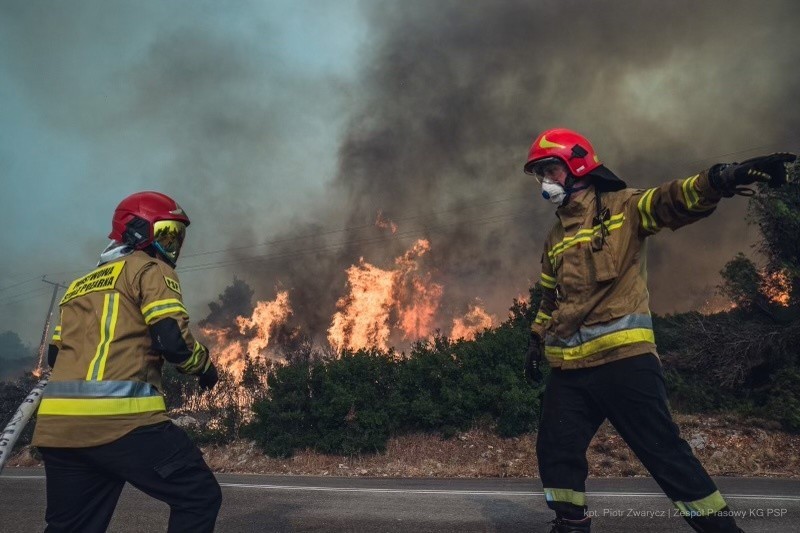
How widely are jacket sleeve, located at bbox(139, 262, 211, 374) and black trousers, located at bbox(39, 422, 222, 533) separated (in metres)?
0.36

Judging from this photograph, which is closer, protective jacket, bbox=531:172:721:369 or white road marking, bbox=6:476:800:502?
protective jacket, bbox=531:172:721:369

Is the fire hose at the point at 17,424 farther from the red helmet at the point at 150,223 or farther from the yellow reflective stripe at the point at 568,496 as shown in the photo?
the yellow reflective stripe at the point at 568,496

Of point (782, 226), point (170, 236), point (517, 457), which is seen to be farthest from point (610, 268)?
point (782, 226)

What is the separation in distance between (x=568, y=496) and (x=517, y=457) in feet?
21.6

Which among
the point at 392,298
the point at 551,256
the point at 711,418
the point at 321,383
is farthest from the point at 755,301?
the point at 392,298

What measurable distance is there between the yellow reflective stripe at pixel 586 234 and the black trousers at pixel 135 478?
2271mm

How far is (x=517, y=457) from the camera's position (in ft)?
30.0

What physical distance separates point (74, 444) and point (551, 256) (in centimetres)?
274

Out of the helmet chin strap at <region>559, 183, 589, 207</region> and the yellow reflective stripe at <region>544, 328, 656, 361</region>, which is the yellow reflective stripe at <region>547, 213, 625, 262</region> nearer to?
the helmet chin strap at <region>559, 183, 589, 207</region>

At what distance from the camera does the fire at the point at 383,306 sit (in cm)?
3547

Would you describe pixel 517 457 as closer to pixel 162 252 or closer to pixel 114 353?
pixel 162 252

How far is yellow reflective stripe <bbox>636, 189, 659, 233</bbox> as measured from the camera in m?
2.96

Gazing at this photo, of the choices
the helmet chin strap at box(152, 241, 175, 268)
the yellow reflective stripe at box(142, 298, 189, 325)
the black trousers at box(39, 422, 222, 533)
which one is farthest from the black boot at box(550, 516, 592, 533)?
the helmet chin strap at box(152, 241, 175, 268)

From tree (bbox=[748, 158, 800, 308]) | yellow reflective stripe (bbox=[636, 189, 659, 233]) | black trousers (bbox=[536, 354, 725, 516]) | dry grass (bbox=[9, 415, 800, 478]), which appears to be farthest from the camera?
tree (bbox=[748, 158, 800, 308])
